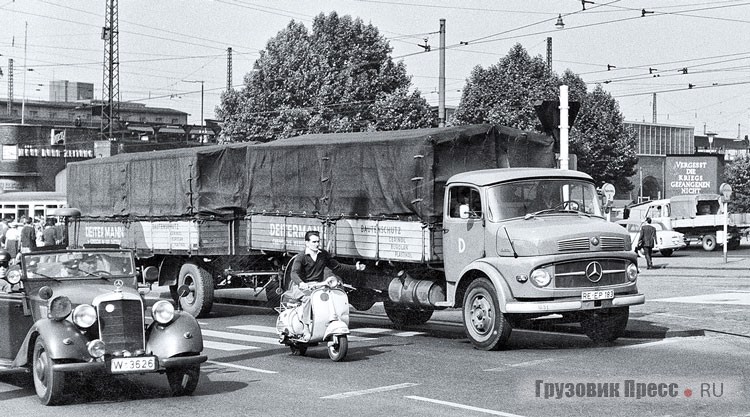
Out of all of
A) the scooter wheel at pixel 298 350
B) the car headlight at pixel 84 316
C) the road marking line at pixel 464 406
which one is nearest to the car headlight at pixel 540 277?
the scooter wheel at pixel 298 350

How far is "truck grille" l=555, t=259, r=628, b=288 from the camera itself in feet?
45.2

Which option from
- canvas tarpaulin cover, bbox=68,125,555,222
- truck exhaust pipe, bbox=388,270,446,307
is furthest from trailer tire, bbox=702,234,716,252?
truck exhaust pipe, bbox=388,270,446,307

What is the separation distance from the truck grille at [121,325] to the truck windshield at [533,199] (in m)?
5.91

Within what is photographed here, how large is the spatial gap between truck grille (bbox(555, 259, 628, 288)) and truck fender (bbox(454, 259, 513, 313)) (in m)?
0.69

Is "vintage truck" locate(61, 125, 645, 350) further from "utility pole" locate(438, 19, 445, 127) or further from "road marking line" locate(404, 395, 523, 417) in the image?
"utility pole" locate(438, 19, 445, 127)

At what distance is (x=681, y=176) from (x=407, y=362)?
181ft

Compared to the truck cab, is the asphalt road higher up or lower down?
lower down

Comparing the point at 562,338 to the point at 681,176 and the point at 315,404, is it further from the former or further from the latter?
the point at 681,176

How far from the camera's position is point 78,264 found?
38.6 feet

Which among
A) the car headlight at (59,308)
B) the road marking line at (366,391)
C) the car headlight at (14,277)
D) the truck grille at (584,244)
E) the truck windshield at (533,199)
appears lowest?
the road marking line at (366,391)

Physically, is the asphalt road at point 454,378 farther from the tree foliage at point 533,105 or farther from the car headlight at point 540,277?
the tree foliage at point 533,105

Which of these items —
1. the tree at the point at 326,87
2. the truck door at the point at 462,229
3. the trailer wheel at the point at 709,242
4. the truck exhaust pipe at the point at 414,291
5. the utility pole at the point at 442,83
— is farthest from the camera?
the tree at the point at 326,87

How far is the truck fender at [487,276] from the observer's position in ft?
45.4

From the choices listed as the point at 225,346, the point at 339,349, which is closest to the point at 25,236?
the point at 225,346
